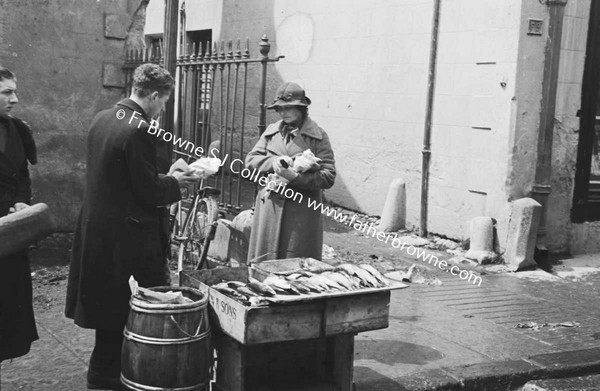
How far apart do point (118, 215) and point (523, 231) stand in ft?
18.4

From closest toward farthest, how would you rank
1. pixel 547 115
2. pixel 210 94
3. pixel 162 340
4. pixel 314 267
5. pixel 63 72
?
pixel 162 340 → pixel 314 267 → pixel 63 72 → pixel 210 94 → pixel 547 115

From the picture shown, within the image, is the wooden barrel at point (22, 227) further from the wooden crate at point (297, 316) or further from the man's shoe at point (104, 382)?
the man's shoe at point (104, 382)

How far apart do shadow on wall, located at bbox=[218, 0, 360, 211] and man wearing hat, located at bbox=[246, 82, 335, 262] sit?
23.1 feet

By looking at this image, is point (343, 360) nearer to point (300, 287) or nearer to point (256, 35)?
point (300, 287)

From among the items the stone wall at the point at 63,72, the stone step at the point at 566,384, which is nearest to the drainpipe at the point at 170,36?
the stone wall at the point at 63,72

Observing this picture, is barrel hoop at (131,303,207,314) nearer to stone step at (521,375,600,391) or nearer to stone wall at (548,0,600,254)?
stone step at (521,375,600,391)

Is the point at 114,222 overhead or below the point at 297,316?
overhead

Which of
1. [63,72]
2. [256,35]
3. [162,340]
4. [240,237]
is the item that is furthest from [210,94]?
[256,35]

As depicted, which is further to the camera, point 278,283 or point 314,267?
point 314,267

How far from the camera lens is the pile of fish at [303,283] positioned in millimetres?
4297

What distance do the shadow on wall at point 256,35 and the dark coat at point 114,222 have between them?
27.3ft

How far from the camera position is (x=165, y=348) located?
4.04m

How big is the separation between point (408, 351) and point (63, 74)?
16.0ft

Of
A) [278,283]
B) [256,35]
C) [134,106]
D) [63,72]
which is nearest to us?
[278,283]
